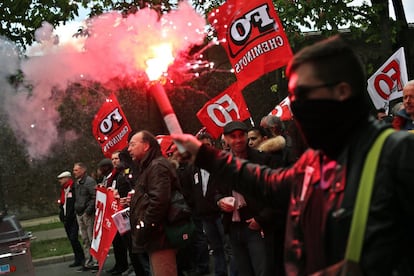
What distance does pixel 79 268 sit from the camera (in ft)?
39.5

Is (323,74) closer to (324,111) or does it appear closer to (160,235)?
(324,111)

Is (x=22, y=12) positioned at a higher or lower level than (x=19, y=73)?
higher

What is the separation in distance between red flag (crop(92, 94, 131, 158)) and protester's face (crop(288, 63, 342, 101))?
8879 millimetres

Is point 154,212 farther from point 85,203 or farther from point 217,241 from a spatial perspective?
point 85,203

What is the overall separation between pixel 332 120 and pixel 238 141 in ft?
12.0

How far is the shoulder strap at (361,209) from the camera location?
7.35ft

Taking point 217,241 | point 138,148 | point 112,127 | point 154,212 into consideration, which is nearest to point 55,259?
point 112,127

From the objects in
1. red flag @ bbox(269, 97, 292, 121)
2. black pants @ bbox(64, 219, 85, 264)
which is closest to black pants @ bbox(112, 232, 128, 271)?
black pants @ bbox(64, 219, 85, 264)

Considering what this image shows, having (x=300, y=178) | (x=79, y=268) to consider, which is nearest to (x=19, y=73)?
(x=79, y=268)

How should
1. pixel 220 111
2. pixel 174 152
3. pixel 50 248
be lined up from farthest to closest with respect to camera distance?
1. pixel 50 248
2. pixel 220 111
3. pixel 174 152

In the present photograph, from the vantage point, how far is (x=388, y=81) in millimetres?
10461

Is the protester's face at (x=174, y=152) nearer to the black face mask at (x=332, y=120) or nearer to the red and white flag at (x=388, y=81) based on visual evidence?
the black face mask at (x=332, y=120)

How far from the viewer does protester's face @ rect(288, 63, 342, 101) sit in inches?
97.8

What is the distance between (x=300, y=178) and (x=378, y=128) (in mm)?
454
